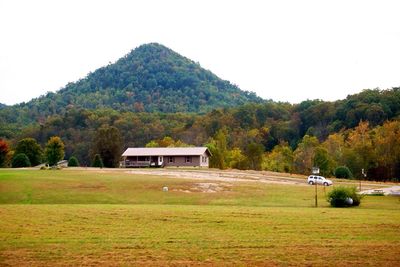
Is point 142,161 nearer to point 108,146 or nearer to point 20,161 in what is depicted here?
point 108,146

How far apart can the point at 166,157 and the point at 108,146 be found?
1106 cm

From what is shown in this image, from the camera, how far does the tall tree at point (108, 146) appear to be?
95812 millimetres

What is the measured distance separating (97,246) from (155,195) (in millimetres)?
27865

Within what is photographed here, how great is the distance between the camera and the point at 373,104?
123 metres

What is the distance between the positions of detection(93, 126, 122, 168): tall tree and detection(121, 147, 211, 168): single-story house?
6.47 ft

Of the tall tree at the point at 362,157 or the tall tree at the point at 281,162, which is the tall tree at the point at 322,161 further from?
the tall tree at the point at 281,162

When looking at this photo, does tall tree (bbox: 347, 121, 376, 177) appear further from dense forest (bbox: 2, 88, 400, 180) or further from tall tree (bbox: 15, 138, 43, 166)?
tall tree (bbox: 15, 138, 43, 166)

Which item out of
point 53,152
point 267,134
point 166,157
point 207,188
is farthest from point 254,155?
point 207,188

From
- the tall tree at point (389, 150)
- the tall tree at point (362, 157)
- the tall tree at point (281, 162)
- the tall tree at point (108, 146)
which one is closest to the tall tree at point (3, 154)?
the tall tree at point (108, 146)

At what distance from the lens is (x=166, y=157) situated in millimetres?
97312

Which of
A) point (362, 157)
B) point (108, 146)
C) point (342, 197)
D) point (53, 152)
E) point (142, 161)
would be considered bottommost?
point (342, 197)

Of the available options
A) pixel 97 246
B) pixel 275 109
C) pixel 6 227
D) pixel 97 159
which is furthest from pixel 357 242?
pixel 275 109

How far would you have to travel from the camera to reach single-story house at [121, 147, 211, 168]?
3789 inches

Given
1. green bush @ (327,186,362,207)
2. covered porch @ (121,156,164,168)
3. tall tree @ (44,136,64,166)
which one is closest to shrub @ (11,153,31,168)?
tall tree @ (44,136,64,166)
